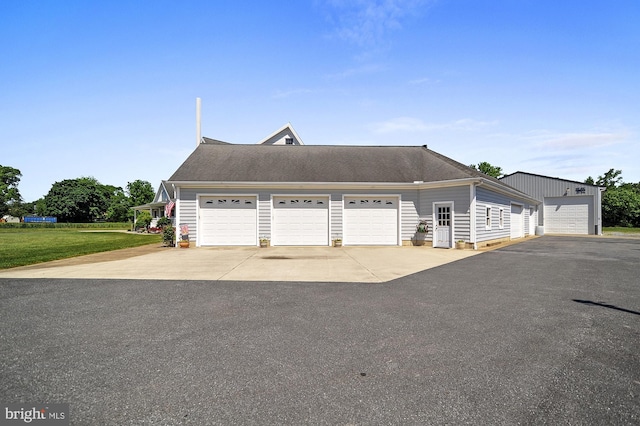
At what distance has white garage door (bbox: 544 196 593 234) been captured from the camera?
76.8ft

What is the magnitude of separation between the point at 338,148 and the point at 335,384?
1683 centimetres

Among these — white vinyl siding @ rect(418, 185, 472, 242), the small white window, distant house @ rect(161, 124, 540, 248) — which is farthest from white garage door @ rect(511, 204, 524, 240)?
white vinyl siding @ rect(418, 185, 472, 242)

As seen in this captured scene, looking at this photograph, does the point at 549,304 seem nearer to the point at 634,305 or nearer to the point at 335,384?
the point at 634,305

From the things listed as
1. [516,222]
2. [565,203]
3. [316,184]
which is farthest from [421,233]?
[565,203]

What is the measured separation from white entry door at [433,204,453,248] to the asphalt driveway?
832 cm

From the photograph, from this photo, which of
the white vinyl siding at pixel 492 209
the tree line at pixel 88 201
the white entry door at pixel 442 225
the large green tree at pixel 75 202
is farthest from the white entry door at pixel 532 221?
the large green tree at pixel 75 202

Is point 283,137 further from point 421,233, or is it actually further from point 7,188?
point 7,188

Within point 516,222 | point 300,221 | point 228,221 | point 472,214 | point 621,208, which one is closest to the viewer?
point 472,214

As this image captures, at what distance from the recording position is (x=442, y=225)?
1459 cm

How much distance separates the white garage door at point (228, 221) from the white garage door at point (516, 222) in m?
16.2

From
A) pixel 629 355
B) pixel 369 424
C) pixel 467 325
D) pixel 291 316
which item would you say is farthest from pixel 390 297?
pixel 369 424

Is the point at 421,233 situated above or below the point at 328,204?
below

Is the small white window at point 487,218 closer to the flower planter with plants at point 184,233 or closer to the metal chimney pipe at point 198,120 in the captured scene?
the flower planter with plants at point 184,233

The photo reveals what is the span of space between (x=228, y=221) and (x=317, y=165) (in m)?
5.55
